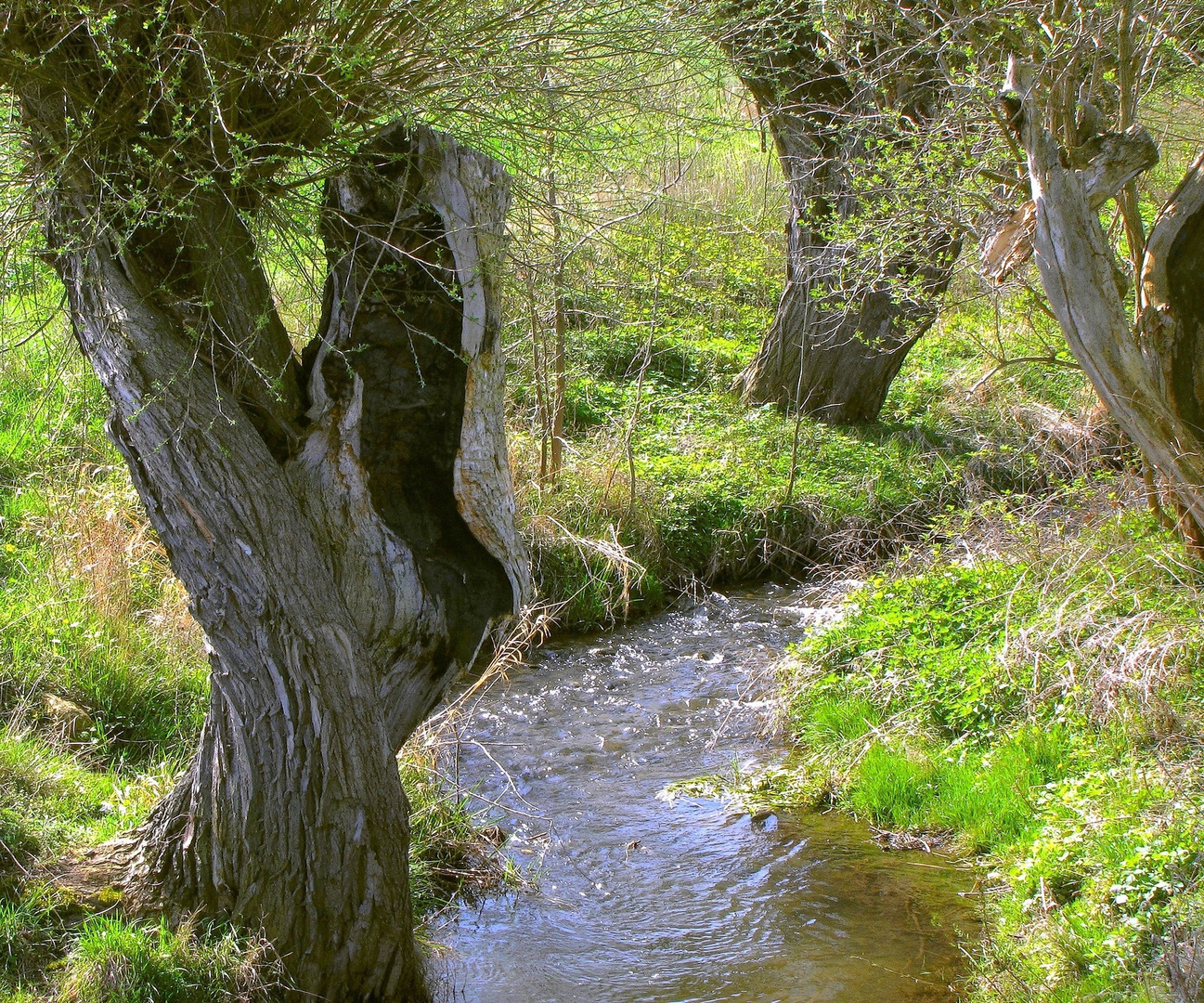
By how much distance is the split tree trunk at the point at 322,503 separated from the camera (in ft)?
10.3

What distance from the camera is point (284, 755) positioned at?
320 centimetres

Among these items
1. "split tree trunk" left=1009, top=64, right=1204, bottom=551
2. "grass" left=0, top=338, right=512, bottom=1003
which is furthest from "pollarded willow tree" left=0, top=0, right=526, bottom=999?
"split tree trunk" left=1009, top=64, right=1204, bottom=551

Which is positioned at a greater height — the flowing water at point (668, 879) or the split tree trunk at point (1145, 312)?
the split tree trunk at point (1145, 312)

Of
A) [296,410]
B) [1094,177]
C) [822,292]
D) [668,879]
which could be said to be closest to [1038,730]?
[668,879]

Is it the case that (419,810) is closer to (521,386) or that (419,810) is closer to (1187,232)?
(1187,232)

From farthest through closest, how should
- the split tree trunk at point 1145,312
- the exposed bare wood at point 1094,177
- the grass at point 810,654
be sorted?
the split tree trunk at point 1145,312
the exposed bare wood at point 1094,177
the grass at point 810,654

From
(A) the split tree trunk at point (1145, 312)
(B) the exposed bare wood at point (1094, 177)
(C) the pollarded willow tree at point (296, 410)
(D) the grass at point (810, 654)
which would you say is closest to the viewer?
(C) the pollarded willow tree at point (296, 410)

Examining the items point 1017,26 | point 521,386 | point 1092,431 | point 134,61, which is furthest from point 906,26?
point 134,61

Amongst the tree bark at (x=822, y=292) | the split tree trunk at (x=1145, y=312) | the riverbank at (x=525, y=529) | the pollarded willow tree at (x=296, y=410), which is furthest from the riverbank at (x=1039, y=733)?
the tree bark at (x=822, y=292)

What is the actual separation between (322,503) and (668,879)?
2.58 m

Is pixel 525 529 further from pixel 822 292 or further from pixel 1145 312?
pixel 1145 312

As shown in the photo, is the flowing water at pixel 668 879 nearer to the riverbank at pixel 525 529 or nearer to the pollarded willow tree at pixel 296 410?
the riverbank at pixel 525 529

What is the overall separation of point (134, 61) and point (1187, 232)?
4796mm

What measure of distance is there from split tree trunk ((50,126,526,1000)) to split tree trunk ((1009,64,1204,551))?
3.03 m
